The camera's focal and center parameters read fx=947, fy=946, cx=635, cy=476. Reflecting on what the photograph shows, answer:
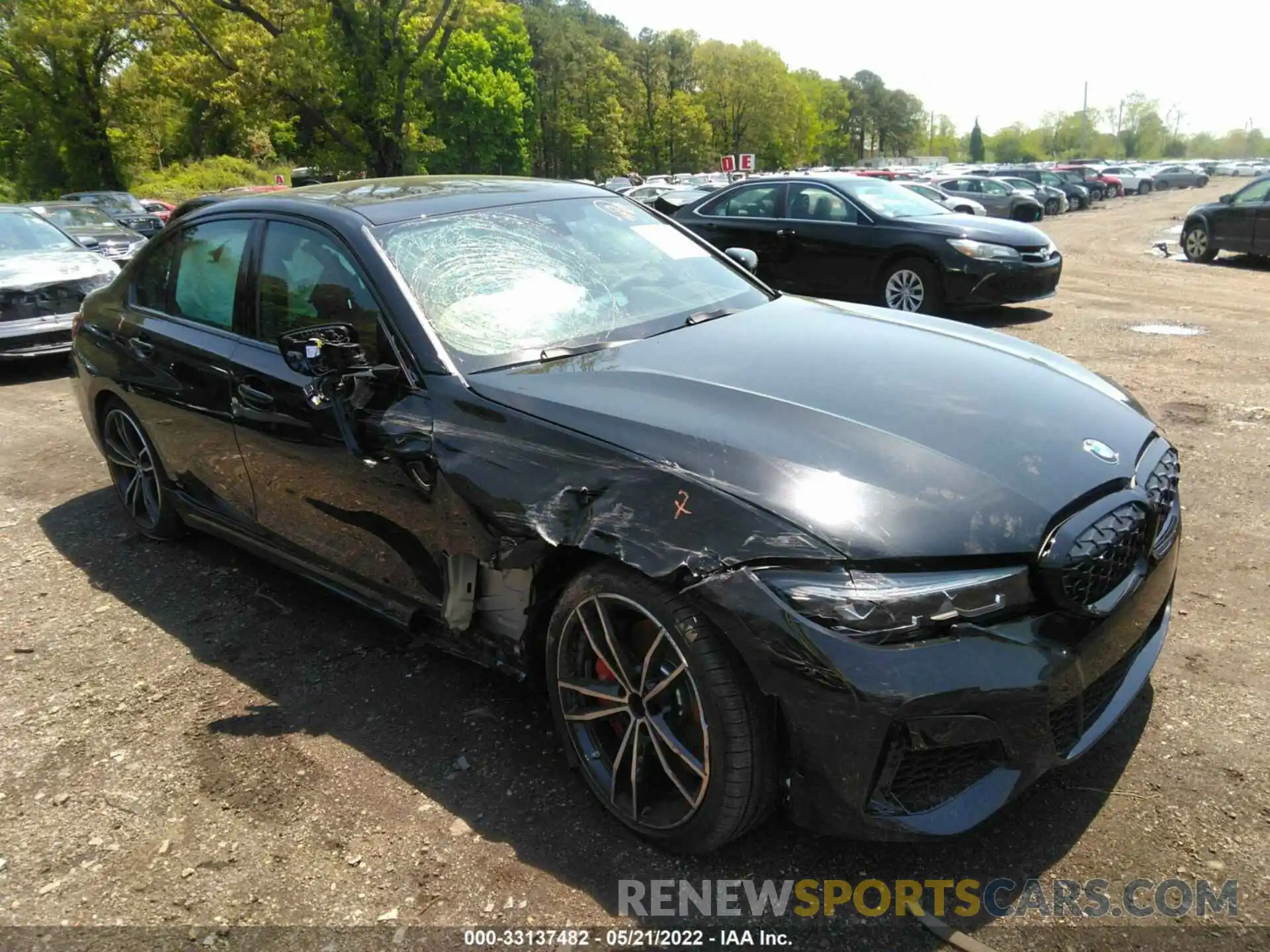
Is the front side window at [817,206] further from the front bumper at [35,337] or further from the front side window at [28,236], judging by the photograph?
the front side window at [28,236]

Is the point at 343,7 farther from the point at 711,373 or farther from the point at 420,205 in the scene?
the point at 711,373

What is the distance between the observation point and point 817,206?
32.4 feet

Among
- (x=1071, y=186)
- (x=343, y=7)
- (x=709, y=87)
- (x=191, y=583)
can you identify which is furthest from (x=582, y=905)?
(x=709, y=87)

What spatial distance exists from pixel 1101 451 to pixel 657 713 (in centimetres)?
136

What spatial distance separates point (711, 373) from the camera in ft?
9.21

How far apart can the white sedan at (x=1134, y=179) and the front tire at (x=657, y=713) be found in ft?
179

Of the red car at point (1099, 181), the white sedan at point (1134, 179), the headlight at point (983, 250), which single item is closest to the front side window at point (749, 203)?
the headlight at point (983, 250)

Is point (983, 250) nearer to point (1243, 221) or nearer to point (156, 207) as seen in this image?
point (1243, 221)

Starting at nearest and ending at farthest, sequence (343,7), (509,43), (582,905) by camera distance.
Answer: (582,905)
(343,7)
(509,43)

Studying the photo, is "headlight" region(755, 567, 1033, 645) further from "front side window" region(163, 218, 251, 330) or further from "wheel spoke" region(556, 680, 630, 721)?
"front side window" region(163, 218, 251, 330)

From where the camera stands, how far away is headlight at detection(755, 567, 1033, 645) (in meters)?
2.03

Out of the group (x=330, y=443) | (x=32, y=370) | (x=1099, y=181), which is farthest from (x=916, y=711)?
(x=1099, y=181)

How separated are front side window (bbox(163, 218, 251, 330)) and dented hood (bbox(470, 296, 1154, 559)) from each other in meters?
1.55

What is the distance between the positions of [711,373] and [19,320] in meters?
8.41
